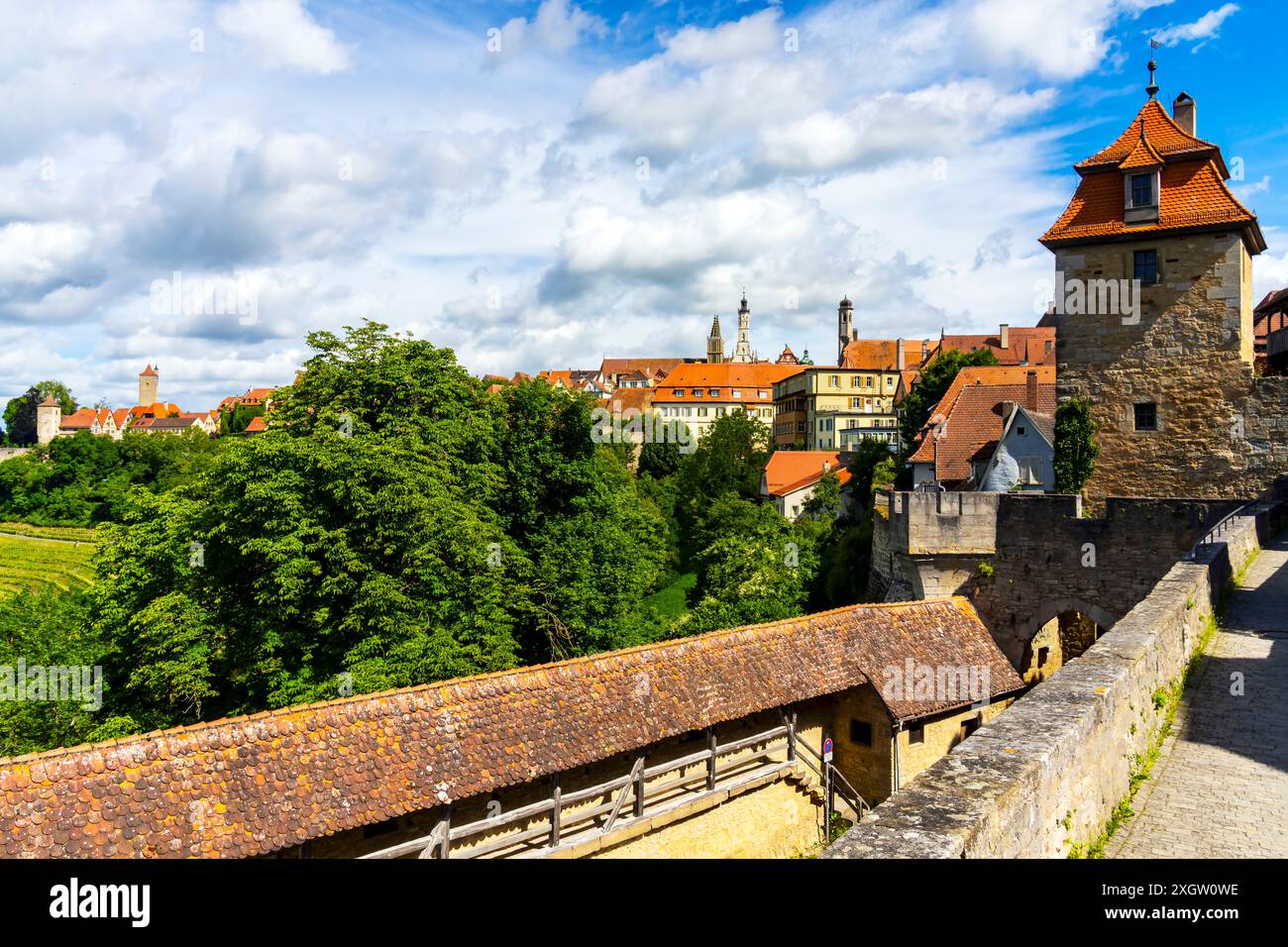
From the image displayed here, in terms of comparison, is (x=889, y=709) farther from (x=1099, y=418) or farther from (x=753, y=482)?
(x=753, y=482)

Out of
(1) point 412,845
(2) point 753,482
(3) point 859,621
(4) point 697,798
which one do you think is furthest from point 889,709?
(2) point 753,482

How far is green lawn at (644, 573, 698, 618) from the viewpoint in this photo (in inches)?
1738

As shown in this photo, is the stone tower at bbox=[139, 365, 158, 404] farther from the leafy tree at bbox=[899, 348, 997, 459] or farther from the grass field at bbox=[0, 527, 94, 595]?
the leafy tree at bbox=[899, 348, 997, 459]

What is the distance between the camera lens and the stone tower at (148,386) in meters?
152

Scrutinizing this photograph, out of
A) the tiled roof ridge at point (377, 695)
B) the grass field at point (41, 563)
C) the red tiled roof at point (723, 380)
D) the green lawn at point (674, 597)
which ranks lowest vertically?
the green lawn at point (674, 597)

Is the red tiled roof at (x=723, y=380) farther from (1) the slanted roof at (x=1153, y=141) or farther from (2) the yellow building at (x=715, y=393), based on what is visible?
(1) the slanted roof at (x=1153, y=141)

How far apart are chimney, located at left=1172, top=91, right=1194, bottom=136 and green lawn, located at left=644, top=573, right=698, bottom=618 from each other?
28430 mm

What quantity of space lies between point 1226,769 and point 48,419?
148856mm

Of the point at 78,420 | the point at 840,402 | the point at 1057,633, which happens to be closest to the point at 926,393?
the point at 1057,633

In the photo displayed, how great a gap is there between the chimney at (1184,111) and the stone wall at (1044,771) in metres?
17.9

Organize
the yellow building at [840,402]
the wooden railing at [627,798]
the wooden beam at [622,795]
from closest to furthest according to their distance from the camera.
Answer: the wooden railing at [627,798] < the wooden beam at [622,795] < the yellow building at [840,402]

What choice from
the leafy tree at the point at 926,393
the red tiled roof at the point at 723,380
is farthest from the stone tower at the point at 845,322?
the leafy tree at the point at 926,393

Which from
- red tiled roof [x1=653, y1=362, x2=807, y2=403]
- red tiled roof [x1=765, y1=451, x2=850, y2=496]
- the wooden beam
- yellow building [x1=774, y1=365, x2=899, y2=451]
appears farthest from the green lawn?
red tiled roof [x1=653, y1=362, x2=807, y2=403]
